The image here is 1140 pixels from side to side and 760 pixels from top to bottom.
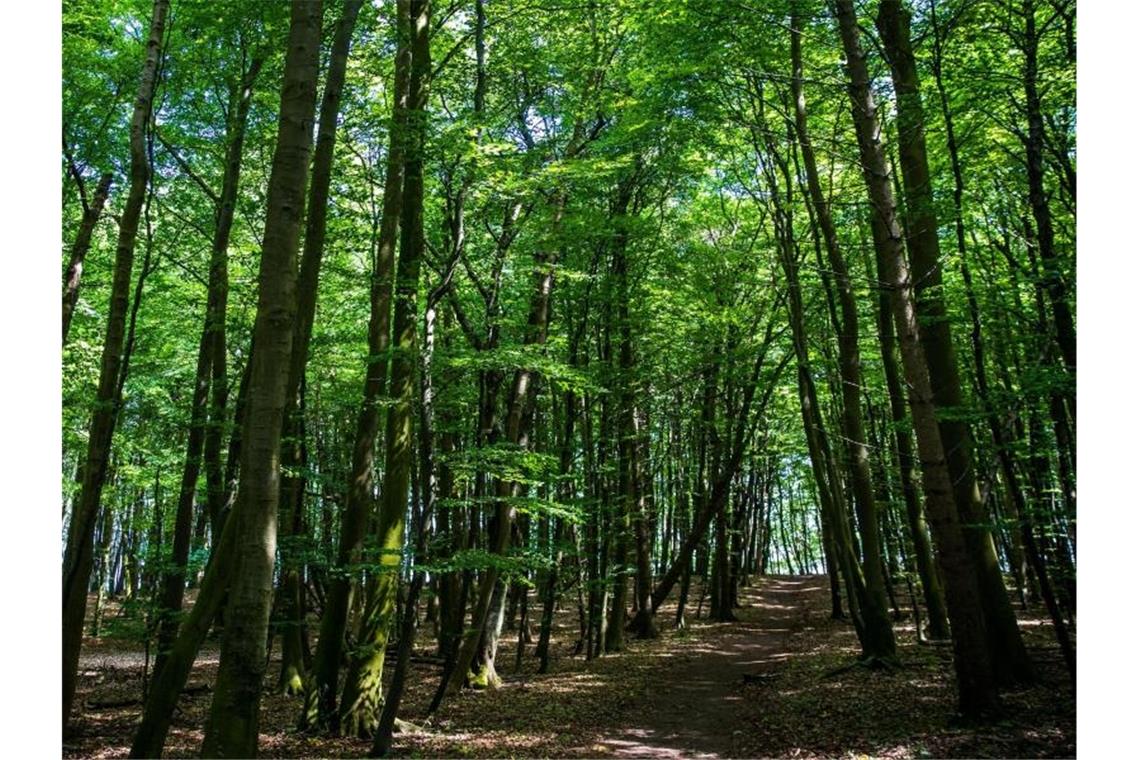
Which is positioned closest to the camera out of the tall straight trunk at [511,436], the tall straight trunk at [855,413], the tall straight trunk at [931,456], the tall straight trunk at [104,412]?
the tall straight trunk at [931,456]

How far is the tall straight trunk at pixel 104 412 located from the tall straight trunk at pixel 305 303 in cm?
142

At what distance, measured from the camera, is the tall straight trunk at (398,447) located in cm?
774

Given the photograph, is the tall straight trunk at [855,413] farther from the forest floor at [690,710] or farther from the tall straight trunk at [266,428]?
the tall straight trunk at [266,428]

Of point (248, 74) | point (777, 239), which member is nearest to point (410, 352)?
point (248, 74)

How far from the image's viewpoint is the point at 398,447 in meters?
7.97

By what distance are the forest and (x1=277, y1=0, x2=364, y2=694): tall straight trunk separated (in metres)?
0.05

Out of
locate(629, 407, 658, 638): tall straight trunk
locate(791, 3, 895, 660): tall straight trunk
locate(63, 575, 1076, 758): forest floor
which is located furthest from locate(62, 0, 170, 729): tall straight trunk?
locate(629, 407, 658, 638): tall straight trunk

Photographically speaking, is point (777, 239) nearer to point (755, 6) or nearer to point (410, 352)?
point (755, 6)

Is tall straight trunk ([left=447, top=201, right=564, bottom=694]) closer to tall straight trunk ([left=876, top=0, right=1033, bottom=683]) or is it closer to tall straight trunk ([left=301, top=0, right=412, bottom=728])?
tall straight trunk ([left=301, top=0, right=412, bottom=728])

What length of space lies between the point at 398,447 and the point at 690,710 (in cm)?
491

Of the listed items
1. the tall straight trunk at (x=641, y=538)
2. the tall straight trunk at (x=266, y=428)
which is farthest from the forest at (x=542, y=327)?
the tall straight trunk at (x=641, y=538)
